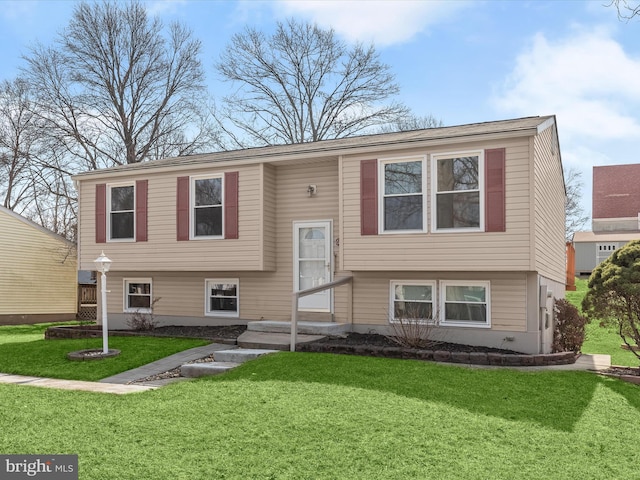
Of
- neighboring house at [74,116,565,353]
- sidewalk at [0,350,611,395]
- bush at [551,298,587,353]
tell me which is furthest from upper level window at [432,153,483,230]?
bush at [551,298,587,353]

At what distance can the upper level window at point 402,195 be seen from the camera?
10.6 meters

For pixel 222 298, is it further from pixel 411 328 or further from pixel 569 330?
pixel 569 330

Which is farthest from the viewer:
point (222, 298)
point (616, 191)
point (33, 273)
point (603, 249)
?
point (616, 191)

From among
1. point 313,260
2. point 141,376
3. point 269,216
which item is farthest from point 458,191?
point 141,376

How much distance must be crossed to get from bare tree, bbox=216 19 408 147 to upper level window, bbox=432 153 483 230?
57.0ft

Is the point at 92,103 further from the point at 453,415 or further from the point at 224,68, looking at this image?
the point at 453,415

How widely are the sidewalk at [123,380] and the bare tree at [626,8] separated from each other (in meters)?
8.35

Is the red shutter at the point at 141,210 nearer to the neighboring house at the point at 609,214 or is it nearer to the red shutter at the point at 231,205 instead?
the red shutter at the point at 231,205

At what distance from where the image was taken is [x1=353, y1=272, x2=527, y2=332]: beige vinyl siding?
10.1m

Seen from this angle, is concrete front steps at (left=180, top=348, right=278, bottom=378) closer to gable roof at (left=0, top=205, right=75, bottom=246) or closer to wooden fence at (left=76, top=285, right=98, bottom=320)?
gable roof at (left=0, top=205, right=75, bottom=246)

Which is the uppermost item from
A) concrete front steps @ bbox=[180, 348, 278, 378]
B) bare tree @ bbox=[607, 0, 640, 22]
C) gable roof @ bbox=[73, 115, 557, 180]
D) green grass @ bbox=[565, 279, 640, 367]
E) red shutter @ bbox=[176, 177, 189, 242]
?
bare tree @ bbox=[607, 0, 640, 22]

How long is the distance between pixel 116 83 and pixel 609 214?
97.8ft

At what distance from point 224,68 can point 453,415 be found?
82.5 ft

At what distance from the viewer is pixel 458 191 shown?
33.8ft
